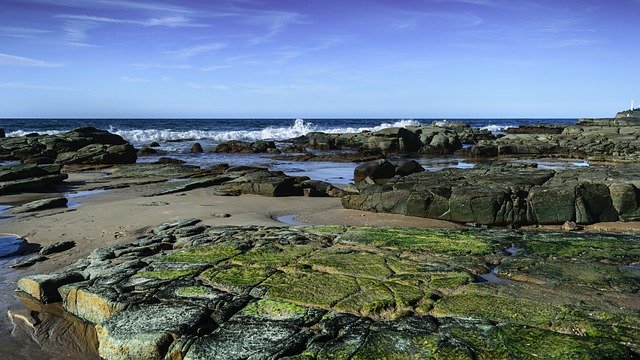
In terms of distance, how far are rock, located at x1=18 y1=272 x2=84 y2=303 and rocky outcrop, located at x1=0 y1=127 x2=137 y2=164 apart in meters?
25.2

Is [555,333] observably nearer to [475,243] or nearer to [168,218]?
[475,243]

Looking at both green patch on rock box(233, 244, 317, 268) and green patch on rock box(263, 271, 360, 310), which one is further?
green patch on rock box(233, 244, 317, 268)

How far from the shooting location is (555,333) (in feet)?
16.1

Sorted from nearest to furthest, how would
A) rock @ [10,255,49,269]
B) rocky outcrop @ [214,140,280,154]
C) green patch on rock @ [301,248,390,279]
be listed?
1. green patch on rock @ [301,248,390,279]
2. rock @ [10,255,49,269]
3. rocky outcrop @ [214,140,280,154]

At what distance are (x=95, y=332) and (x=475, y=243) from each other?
5618mm

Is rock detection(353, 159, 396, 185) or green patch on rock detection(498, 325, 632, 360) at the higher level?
green patch on rock detection(498, 325, 632, 360)

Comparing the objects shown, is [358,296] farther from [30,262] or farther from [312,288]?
[30,262]

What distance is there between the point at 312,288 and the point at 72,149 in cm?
3384

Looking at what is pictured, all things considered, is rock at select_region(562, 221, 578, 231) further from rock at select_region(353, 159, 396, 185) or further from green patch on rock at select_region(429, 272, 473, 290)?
rock at select_region(353, 159, 396, 185)

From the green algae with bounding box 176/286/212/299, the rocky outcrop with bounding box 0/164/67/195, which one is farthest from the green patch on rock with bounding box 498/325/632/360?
the rocky outcrop with bounding box 0/164/67/195

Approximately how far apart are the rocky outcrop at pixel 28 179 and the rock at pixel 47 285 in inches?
512

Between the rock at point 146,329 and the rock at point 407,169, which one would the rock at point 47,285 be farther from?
the rock at point 407,169

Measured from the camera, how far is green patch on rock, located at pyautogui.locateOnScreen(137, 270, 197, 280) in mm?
6802

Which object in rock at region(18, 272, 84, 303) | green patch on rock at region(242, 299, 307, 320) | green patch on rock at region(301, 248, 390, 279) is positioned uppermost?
green patch on rock at region(301, 248, 390, 279)
